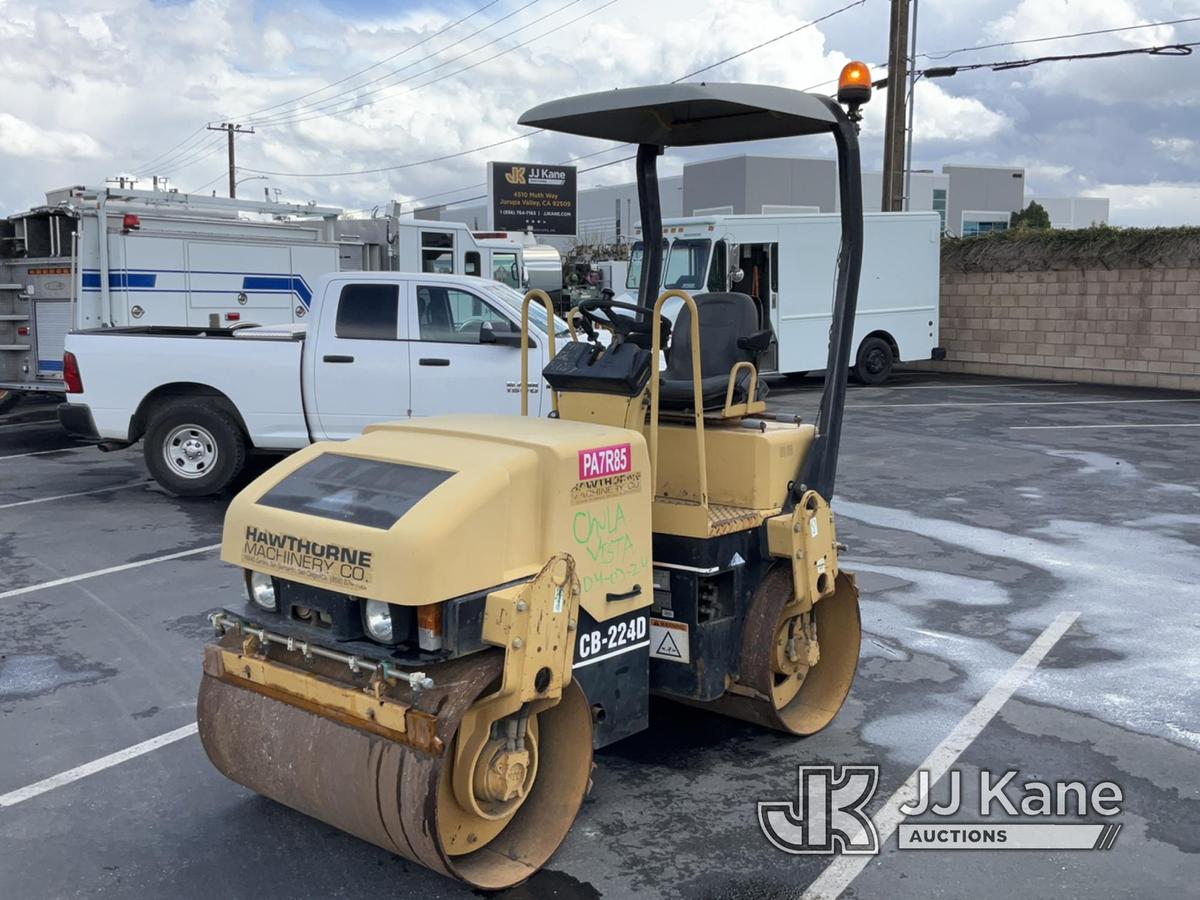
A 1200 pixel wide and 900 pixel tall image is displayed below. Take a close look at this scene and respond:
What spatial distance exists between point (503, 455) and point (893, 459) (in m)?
9.55

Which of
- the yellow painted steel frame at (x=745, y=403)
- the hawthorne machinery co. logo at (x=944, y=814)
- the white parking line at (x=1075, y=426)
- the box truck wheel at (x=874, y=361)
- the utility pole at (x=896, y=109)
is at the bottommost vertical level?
the hawthorne machinery co. logo at (x=944, y=814)

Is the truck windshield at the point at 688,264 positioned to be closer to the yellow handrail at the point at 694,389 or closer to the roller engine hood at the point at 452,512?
the yellow handrail at the point at 694,389

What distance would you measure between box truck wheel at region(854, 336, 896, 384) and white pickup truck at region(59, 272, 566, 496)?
1143 centimetres

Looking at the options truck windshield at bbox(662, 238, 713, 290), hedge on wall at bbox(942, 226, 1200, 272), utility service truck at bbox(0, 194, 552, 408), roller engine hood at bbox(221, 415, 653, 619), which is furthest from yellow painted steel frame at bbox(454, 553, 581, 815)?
hedge on wall at bbox(942, 226, 1200, 272)

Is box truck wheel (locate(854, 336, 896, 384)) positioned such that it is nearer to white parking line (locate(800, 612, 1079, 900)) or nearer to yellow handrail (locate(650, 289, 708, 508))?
white parking line (locate(800, 612, 1079, 900))

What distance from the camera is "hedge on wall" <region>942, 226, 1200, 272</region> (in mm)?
→ 20391

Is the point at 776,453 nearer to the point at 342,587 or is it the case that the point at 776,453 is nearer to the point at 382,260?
the point at 342,587

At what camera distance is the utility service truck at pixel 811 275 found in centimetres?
1894

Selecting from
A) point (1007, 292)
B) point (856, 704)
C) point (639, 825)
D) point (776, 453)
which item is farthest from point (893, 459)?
point (1007, 292)

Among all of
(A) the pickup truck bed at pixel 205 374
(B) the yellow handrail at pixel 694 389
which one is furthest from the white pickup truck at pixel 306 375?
(B) the yellow handrail at pixel 694 389

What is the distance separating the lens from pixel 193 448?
10.5 meters

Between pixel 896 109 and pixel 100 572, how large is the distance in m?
18.7

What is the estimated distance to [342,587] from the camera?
149 inches

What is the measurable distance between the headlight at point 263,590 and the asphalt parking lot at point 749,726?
2.96 ft
